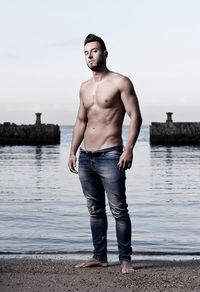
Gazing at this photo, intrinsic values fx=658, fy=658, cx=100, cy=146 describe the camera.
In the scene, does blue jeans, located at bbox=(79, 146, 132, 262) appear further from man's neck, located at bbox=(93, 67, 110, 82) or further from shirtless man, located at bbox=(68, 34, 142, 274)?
man's neck, located at bbox=(93, 67, 110, 82)

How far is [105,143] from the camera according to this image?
5.88 metres

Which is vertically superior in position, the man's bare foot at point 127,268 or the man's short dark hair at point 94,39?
the man's short dark hair at point 94,39

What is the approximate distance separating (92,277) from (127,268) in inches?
15.1

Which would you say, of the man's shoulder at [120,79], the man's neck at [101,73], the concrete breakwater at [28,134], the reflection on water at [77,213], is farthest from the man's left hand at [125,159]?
the concrete breakwater at [28,134]

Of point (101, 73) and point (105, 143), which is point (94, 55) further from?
point (105, 143)

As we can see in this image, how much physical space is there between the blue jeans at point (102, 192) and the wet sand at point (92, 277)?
255 millimetres

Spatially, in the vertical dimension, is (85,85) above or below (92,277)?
above

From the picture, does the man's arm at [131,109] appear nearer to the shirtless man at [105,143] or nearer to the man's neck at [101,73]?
the shirtless man at [105,143]

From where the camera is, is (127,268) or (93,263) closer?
(127,268)

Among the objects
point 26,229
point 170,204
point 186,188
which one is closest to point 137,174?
point 186,188

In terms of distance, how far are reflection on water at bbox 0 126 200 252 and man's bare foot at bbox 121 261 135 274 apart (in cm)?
196

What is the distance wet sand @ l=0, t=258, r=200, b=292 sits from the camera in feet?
17.0

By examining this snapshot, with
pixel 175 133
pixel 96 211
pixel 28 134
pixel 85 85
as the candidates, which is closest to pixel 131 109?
pixel 85 85

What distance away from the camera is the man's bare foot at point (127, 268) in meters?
5.77
